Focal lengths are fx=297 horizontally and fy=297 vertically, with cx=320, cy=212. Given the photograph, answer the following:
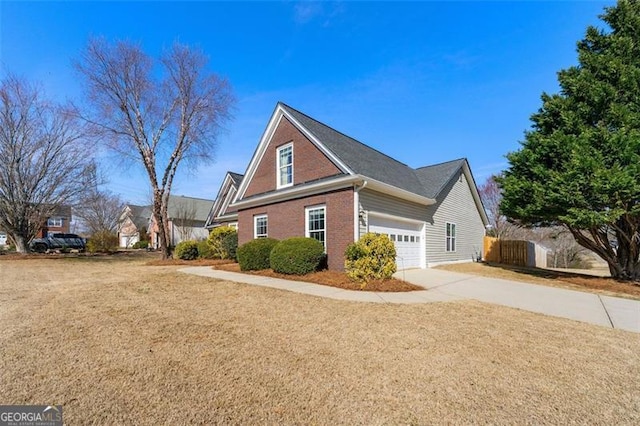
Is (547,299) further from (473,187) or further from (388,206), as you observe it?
(473,187)

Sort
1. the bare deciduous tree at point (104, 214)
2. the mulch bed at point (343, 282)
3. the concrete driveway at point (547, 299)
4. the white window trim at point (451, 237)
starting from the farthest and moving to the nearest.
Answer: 1. the bare deciduous tree at point (104, 214)
2. the white window trim at point (451, 237)
3. the mulch bed at point (343, 282)
4. the concrete driveway at point (547, 299)

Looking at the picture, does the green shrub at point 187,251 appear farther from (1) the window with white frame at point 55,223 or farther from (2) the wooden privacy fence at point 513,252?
(1) the window with white frame at point 55,223

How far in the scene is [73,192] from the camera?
21734 millimetres

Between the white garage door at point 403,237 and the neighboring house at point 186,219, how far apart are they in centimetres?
2755

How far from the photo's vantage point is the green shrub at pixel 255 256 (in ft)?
40.8

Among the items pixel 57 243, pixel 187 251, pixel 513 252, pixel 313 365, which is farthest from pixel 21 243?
pixel 513 252

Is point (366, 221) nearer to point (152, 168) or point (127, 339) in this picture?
point (127, 339)

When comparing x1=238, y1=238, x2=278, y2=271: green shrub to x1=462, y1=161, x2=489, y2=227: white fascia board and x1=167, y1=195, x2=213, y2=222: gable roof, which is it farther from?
x1=167, y1=195, x2=213, y2=222: gable roof

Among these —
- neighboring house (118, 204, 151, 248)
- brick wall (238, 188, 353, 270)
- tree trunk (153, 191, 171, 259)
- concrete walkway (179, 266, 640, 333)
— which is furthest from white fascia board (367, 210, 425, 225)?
neighboring house (118, 204, 151, 248)

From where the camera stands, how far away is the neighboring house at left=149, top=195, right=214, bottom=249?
3681 cm

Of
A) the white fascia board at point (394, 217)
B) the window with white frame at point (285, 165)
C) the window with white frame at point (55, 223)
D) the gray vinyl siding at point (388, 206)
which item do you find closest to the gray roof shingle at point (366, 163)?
the gray vinyl siding at point (388, 206)

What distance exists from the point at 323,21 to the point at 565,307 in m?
12.1

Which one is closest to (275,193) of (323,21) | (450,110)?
(323,21)

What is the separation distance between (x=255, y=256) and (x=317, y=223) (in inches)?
116
